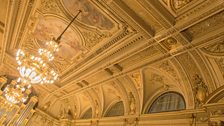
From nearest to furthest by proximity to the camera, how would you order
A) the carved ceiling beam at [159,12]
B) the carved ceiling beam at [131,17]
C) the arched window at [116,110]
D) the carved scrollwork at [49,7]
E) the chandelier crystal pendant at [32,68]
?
the carved ceiling beam at [159,12] → the carved ceiling beam at [131,17] → the chandelier crystal pendant at [32,68] → the carved scrollwork at [49,7] → the arched window at [116,110]

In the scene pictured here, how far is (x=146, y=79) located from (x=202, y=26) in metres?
3.36

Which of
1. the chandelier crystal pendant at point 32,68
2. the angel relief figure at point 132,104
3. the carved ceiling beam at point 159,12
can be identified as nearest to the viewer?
the carved ceiling beam at point 159,12

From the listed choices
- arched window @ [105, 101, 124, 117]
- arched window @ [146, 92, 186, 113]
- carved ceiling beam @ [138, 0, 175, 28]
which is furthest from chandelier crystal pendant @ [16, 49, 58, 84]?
arched window @ [105, 101, 124, 117]

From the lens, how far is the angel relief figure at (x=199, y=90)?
20.1 ft

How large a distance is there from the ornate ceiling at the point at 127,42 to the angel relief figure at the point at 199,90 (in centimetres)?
13

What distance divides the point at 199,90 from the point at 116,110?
4953 mm

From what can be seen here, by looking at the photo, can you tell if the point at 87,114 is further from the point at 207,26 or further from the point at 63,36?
the point at 207,26

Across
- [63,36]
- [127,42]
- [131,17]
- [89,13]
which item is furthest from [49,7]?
[131,17]

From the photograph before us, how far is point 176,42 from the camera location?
591 centimetres

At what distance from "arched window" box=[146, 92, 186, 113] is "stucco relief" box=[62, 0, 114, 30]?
3341 millimetres

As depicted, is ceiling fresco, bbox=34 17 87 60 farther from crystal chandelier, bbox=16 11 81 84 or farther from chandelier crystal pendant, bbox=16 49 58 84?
chandelier crystal pendant, bbox=16 49 58 84

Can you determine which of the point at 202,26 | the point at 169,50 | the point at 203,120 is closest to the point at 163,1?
the point at 202,26

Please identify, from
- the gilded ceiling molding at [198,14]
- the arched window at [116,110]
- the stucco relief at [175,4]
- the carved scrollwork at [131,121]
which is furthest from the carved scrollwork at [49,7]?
the arched window at [116,110]

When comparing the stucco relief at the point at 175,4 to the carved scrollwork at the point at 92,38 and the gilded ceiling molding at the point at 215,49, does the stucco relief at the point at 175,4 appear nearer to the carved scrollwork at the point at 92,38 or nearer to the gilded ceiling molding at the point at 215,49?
the gilded ceiling molding at the point at 215,49
